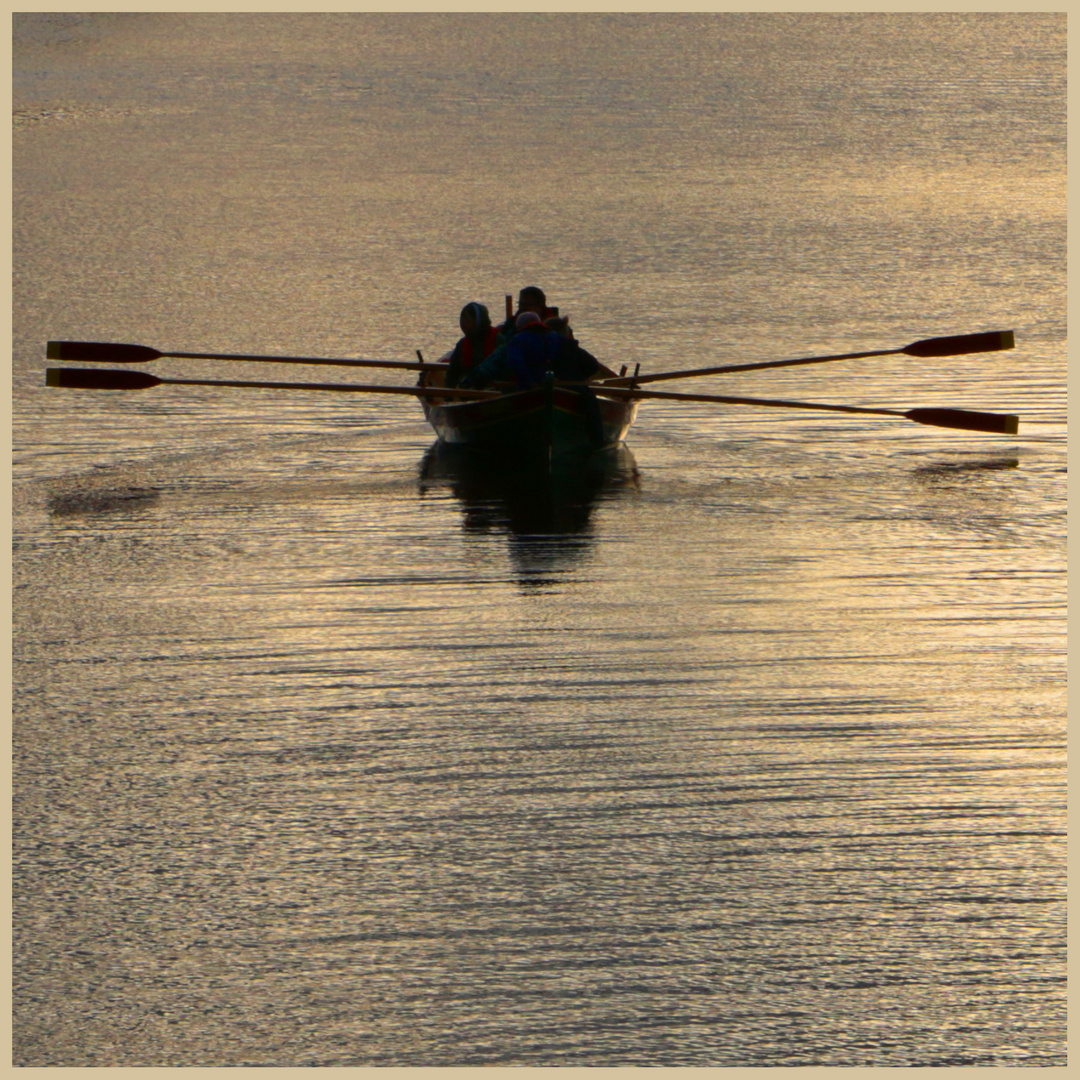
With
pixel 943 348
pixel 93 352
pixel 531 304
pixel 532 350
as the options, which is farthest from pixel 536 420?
pixel 943 348

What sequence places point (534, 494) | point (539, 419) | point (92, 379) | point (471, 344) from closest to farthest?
1. point (534, 494)
2. point (539, 419)
3. point (92, 379)
4. point (471, 344)

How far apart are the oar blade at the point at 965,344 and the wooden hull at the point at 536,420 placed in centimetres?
241

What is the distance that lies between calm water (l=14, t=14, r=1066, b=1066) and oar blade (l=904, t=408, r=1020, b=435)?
0.94 ft

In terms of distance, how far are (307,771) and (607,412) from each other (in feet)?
22.8

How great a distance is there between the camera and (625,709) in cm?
958

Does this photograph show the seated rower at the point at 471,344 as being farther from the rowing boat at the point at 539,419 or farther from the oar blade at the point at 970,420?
the oar blade at the point at 970,420

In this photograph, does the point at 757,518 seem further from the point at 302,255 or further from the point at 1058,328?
the point at 302,255

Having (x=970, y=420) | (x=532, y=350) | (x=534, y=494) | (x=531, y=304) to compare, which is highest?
(x=531, y=304)

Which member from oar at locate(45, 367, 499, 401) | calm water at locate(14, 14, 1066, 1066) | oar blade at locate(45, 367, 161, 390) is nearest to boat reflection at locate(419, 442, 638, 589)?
A: calm water at locate(14, 14, 1066, 1066)

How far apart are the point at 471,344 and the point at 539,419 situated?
4.53 feet

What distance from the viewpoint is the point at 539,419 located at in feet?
47.8

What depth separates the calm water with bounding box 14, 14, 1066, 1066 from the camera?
6902mm

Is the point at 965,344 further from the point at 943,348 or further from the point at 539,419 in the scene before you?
the point at 539,419

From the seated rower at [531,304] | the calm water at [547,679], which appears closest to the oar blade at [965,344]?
the calm water at [547,679]
